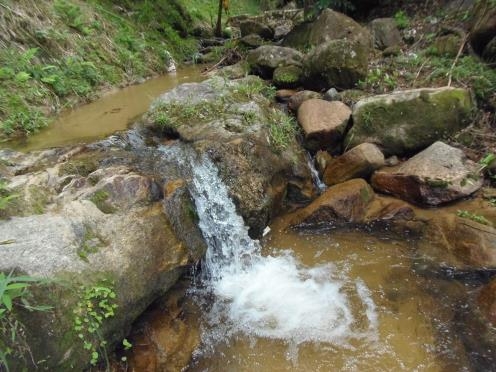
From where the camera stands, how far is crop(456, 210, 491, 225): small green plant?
163 inches

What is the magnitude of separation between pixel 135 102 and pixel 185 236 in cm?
456

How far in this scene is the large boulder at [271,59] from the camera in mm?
7281

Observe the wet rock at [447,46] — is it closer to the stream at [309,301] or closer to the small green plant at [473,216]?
the small green plant at [473,216]

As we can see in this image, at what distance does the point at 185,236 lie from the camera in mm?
3676

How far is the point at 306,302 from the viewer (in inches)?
147

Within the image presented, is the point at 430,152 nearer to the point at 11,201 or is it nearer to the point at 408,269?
the point at 408,269

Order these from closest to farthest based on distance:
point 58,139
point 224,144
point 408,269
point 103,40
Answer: point 408,269
point 224,144
point 58,139
point 103,40

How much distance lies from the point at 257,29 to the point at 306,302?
9260 mm

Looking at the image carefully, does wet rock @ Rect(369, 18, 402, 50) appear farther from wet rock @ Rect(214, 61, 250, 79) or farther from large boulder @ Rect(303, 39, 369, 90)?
wet rock @ Rect(214, 61, 250, 79)

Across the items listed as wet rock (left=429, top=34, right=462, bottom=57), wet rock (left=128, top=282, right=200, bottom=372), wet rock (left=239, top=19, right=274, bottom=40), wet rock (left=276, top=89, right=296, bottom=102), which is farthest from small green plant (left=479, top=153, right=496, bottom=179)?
wet rock (left=239, top=19, right=274, bottom=40)

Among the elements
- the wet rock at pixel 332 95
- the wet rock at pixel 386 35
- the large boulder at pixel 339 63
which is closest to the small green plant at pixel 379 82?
the large boulder at pixel 339 63

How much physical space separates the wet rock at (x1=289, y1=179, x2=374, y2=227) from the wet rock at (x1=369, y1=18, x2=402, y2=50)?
4213 millimetres

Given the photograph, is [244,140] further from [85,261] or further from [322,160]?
[85,261]

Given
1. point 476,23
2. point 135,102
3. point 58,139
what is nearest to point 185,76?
point 135,102
